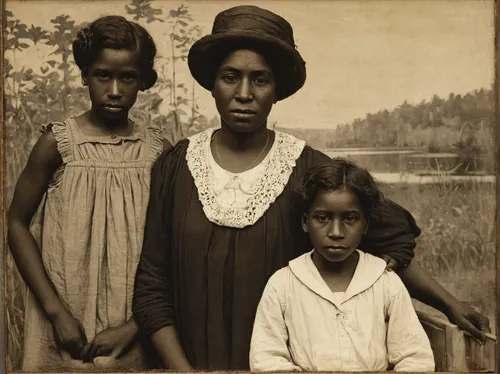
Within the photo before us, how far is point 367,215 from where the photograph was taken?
2.53 metres

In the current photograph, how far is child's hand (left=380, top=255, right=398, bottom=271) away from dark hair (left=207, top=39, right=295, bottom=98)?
0.60 metres

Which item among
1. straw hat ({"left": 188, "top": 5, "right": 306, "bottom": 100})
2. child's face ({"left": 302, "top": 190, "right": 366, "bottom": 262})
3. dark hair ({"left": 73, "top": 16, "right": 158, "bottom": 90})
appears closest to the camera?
child's face ({"left": 302, "top": 190, "right": 366, "bottom": 262})

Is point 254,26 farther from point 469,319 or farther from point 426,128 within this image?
point 469,319

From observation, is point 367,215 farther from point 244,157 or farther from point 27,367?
point 27,367

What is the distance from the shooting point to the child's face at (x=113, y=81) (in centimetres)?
264

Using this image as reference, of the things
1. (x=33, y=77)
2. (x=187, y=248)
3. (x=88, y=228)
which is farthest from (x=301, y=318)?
(x=33, y=77)

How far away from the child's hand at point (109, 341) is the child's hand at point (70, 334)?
0.08ft

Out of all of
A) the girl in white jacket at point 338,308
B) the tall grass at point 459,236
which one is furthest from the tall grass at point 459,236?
the girl in white jacket at point 338,308

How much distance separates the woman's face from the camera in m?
2.56

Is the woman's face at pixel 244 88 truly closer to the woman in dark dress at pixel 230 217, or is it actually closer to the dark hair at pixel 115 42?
the woman in dark dress at pixel 230 217

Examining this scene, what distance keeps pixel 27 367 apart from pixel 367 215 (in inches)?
46.1

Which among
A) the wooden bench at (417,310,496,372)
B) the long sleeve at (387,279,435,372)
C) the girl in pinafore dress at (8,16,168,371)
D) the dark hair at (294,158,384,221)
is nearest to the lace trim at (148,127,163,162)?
the girl in pinafore dress at (8,16,168,371)

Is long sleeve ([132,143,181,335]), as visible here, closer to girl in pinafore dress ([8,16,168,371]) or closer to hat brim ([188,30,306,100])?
girl in pinafore dress ([8,16,168,371])

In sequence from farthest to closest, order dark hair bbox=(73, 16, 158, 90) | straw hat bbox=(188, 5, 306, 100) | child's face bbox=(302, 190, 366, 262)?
dark hair bbox=(73, 16, 158, 90), straw hat bbox=(188, 5, 306, 100), child's face bbox=(302, 190, 366, 262)
